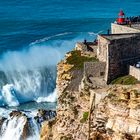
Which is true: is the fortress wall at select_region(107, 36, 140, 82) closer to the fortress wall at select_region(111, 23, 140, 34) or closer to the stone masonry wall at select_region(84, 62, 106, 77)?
the stone masonry wall at select_region(84, 62, 106, 77)

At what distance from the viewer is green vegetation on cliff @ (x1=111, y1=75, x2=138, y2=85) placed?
45594 mm

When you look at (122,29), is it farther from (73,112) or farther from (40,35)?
(40,35)

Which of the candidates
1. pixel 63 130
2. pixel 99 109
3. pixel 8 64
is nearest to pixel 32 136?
pixel 63 130

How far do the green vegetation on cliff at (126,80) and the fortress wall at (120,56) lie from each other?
30.1 inches

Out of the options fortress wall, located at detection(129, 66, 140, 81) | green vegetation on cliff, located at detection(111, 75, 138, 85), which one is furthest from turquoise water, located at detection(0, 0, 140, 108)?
green vegetation on cliff, located at detection(111, 75, 138, 85)

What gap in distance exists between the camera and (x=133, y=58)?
49.2m

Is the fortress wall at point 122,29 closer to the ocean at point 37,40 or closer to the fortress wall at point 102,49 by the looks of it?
the fortress wall at point 102,49

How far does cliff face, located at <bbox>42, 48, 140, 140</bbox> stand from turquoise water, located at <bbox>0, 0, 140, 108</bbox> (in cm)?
3117

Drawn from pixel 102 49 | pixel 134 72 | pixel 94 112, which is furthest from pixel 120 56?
pixel 94 112

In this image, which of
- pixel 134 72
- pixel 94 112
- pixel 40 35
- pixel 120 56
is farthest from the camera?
pixel 40 35

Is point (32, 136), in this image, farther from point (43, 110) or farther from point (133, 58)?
point (133, 58)

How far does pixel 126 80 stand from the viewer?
46.2 m

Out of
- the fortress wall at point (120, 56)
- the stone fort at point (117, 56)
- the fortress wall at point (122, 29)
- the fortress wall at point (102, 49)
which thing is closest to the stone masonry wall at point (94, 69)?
the stone fort at point (117, 56)

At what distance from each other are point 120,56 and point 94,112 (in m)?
5.39
